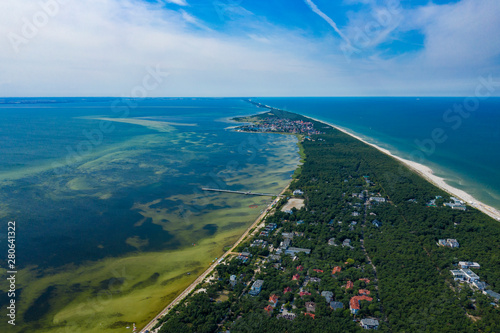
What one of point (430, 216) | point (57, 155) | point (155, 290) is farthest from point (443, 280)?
point (57, 155)

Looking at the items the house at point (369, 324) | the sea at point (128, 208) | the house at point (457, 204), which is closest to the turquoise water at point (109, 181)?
the sea at point (128, 208)

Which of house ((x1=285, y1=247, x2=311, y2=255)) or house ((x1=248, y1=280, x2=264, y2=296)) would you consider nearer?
house ((x1=248, y1=280, x2=264, y2=296))

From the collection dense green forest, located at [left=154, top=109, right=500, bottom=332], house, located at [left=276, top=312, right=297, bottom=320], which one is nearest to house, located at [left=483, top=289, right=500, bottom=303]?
dense green forest, located at [left=154, top=109, right=500, bottom=332]

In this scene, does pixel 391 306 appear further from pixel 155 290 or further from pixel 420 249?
pixel 155 290

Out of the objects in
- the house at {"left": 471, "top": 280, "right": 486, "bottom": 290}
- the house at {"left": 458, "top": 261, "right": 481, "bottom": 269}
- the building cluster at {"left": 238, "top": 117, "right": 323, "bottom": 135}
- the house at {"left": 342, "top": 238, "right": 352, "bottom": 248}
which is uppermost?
the building cluster at {"left": 238, "top": 117, "right": 323, "bottom": 135}

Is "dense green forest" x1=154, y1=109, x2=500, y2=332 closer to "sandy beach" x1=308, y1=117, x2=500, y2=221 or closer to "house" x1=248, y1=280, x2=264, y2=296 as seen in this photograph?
"house" x1=248, y1=280, x2=264, y2=296

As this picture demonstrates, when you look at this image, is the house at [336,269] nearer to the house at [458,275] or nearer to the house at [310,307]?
the house at [310,307]

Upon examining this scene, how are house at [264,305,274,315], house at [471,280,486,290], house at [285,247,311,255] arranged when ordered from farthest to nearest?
1. house at [285,247,311,255]
2. house at [471,280,486,290]
3. house at [264,305,274,315]
